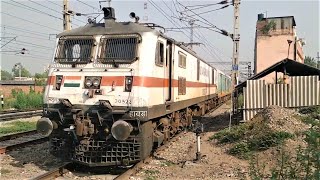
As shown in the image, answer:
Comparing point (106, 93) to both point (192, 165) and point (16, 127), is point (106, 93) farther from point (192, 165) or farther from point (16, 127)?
point (16, 127)

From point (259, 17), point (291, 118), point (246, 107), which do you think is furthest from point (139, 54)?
point (259, 17)

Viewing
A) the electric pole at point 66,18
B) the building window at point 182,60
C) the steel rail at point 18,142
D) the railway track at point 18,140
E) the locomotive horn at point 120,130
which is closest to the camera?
the locomotive horn at point 120,130

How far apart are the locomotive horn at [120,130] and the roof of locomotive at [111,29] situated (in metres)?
2.37

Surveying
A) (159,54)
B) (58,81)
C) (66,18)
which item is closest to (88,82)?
(58,81)

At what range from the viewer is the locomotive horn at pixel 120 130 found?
8.16 metres

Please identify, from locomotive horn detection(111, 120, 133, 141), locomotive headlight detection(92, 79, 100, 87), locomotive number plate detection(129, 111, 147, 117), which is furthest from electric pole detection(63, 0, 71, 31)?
locomotive horn detection(111, 120, 133, 141)

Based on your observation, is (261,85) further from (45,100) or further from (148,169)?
(45,100)

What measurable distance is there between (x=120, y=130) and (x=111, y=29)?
2.75 m

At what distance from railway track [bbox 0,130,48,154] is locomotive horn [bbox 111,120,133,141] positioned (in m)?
4.49

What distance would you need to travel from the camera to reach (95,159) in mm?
8664

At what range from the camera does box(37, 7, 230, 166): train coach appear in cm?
855

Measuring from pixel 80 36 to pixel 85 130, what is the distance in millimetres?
2546

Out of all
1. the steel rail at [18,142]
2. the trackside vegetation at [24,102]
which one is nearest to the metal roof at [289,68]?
the steel rail at [18,142]

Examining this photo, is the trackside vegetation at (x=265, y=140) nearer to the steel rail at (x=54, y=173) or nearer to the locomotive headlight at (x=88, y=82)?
the locomotive headlight at (x=88, y=82)
